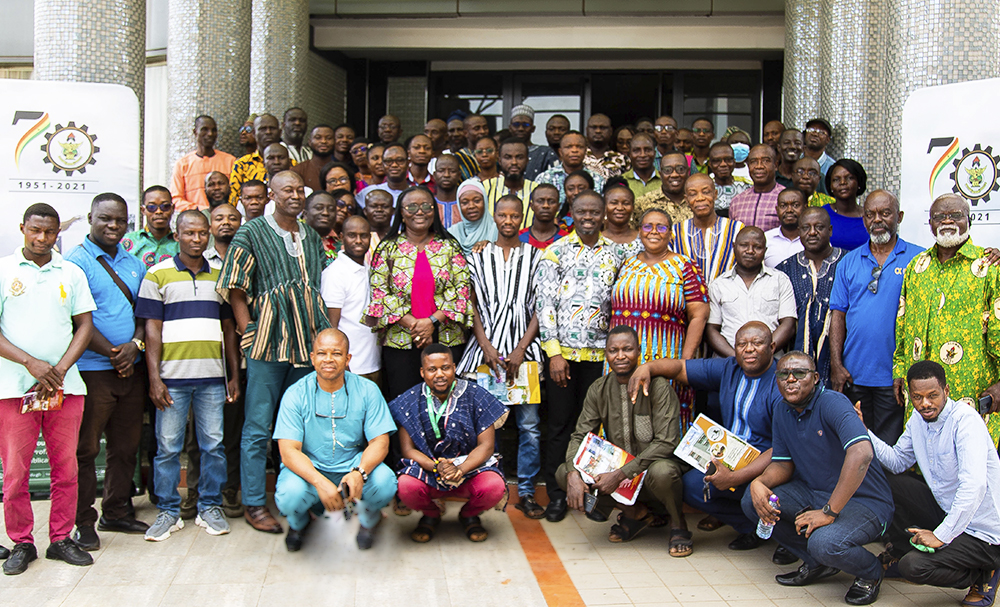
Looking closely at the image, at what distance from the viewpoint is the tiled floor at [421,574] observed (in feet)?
14.3

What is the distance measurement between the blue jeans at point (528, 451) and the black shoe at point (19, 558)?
2844mm

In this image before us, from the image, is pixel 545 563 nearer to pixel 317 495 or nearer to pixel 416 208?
pixel 317 495

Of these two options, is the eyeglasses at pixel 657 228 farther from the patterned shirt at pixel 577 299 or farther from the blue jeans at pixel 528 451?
the blue jeans at pixel 528 451

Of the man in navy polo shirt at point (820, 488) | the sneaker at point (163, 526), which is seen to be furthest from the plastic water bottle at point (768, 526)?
the sneaker at point (163, 526)

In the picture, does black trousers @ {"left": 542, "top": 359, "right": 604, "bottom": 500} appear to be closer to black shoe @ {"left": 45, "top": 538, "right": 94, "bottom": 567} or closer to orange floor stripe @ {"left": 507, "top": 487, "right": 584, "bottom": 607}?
orange floor stripe @ {"left": 507, "top": 487, "right": 584, "bottom": 607}

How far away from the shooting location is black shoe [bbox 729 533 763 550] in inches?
203

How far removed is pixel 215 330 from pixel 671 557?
9.95 feet

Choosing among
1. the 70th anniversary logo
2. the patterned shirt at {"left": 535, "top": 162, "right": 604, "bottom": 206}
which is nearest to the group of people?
the 70th anniversary logo

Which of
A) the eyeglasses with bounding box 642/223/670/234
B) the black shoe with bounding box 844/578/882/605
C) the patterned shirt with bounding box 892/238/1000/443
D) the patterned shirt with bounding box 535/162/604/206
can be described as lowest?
the black shoe with bounding box 844/578/882/605

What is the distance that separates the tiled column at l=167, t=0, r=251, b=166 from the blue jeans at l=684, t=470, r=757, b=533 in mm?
6175

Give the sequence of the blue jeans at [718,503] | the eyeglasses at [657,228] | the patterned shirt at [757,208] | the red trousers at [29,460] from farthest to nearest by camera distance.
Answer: the patterned shirt at [757,208]
the eyeglasses at [657,228]
the blue jeans at [718,503]
the red trousers at [29,460]

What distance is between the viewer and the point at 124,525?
5297mm

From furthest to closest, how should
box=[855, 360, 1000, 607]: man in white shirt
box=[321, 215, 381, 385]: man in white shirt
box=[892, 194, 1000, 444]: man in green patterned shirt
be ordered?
box=[321, 215, 381, 385]: man in white shirt, box=[892, 194, 1000, 444]: man in green patterned shirt, box=[855, 360, 1000, 607]: man in white shirt

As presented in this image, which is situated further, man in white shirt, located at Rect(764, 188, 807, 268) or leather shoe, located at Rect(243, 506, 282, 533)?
man in white shirt, located at Rect(764, 188, 807, 268)
